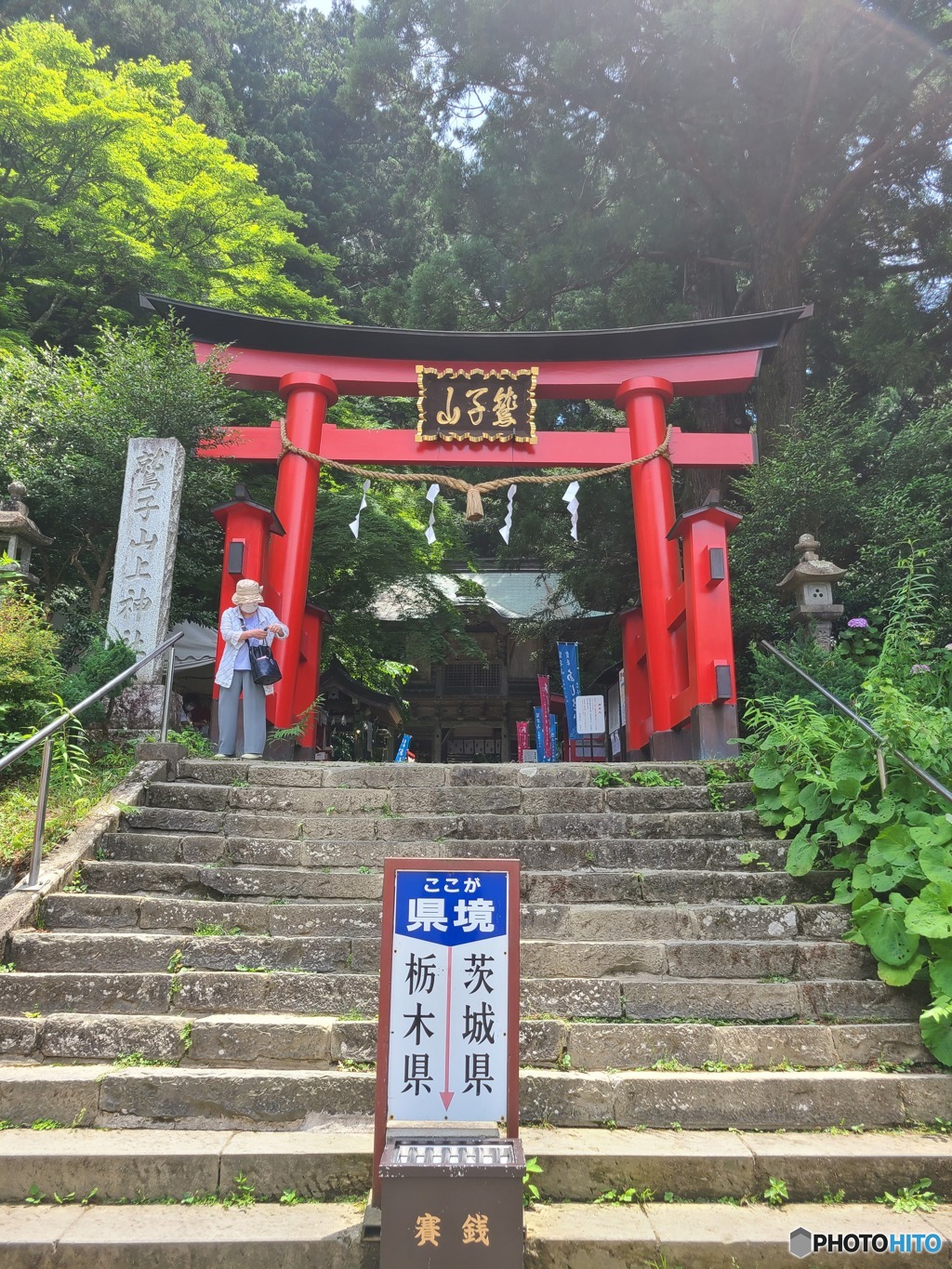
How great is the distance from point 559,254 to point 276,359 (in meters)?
7.77

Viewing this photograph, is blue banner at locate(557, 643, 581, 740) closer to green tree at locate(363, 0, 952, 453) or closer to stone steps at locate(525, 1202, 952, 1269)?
green tree at locate(363, 0, 952, 453)

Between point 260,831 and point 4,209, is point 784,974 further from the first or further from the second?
point 4,209

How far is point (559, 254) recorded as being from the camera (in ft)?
50.5

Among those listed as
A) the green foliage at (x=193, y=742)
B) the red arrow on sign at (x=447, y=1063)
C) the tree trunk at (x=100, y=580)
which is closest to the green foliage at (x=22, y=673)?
the green foliage at (x=193, y=742)

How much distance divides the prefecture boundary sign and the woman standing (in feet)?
14.5

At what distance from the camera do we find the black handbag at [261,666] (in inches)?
269

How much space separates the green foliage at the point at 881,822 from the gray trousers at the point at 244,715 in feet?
13.0

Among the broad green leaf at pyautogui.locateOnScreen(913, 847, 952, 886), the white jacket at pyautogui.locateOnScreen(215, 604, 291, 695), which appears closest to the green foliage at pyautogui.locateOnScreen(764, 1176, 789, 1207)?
the broad green leaf at pyautogui.locateOnScreen(913, 847, 952, 886)

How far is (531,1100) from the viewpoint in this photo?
3.47 m

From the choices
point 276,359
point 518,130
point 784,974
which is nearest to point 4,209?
point 276,359

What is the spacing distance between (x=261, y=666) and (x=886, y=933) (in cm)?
484

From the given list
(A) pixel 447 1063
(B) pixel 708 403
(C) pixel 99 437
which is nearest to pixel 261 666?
(C) pixel 99 437

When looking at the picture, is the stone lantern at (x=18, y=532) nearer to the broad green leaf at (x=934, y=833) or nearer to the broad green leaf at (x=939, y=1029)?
the broad green leaf at (x=934, y=833)

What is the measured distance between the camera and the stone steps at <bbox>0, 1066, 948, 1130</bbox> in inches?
133
